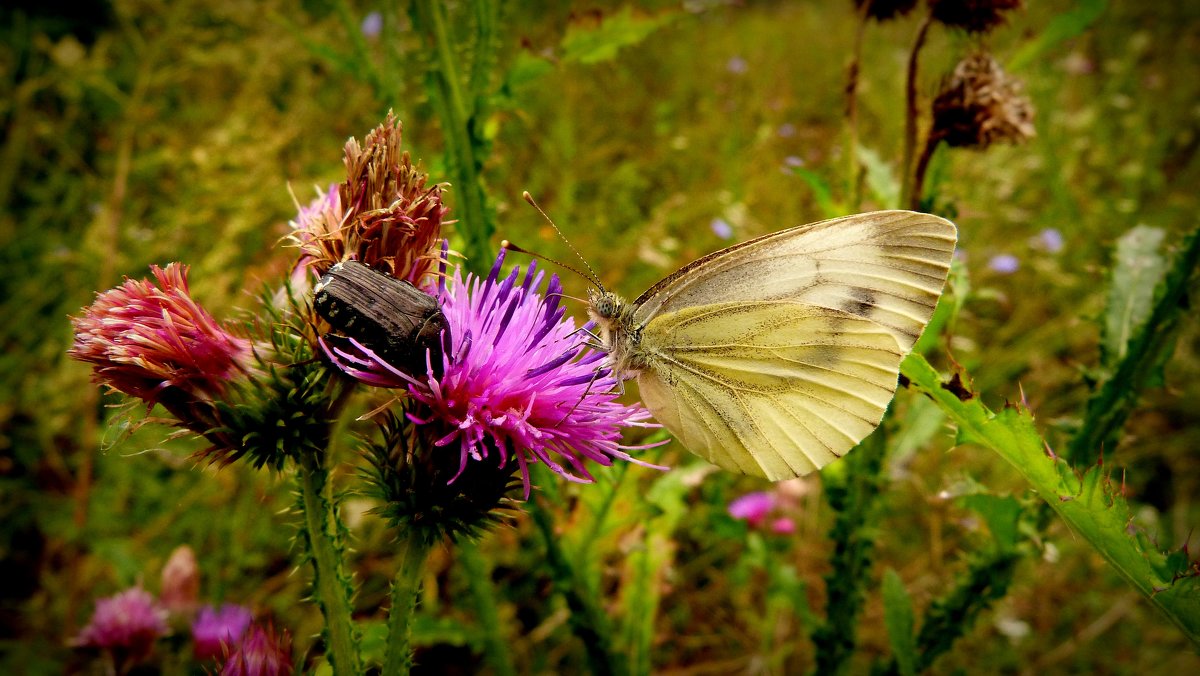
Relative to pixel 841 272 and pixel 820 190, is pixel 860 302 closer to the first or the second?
pixel 841 272

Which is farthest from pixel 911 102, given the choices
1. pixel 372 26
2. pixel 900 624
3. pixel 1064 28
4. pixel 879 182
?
pixel 372 26

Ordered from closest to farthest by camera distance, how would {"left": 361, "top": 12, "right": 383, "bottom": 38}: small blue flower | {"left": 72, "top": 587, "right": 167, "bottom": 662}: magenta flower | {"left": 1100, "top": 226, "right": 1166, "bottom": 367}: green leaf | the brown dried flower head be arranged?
the brown dried flower head → {"left": 72, "top": 587, "right": 167, "bottom": 662}: magenta flower → {"left": 1100, "top": 226, "right": 1166, "bottom": 367}: green leaf → {"left": 361, "top": 12, "right": 383, "bottom": 38}: small blue flower

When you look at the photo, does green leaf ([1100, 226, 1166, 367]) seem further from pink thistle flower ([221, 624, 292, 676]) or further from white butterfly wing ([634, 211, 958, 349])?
pink thistle flower ([221, 624, 292, 676])

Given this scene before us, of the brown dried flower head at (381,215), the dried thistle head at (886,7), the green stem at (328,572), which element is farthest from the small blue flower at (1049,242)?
the green stem at (328,572)

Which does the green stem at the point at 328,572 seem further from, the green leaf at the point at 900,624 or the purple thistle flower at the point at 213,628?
the green leaf at the point at 900,624

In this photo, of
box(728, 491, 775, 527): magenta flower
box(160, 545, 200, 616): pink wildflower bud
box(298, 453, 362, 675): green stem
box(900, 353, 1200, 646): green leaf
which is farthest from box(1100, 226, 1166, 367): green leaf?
box(160, 545, 200, 616): pink wildflower bud

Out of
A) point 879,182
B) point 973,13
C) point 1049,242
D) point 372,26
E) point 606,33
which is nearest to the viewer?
point 973,13
